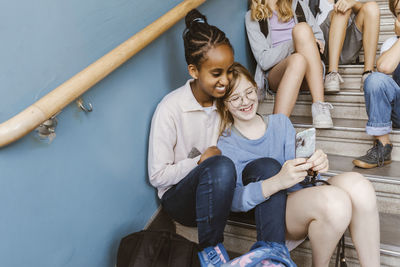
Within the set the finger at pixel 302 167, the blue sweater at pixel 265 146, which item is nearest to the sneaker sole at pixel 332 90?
the blue sweater at pixel 265 146

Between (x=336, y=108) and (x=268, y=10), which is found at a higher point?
(x=268, y=10)

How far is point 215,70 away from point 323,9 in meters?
1.38

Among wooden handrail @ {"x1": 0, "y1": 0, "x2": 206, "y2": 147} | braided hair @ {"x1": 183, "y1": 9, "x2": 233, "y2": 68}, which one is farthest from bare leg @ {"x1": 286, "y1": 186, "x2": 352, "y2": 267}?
wooden handrail @ {"x1": 0, "y1": 0, "x2": 206, "y2": 147}

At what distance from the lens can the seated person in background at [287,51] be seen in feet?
5.20

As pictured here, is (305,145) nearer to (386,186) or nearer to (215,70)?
(215,70)

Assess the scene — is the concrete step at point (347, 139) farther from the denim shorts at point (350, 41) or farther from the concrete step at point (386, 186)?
the denim shorts at point (350, 41)

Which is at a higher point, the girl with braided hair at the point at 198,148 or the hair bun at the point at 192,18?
the hair bun at the point at 192,18

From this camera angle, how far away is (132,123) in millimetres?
1161

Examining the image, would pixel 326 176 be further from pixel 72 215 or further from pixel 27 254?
pixel 27 254

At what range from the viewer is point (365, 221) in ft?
3.30

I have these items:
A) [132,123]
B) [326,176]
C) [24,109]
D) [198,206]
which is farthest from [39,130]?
[326,176]

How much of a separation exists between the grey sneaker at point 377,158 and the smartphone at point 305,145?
54 centimetres

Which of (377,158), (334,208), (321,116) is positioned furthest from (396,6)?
(334,208)

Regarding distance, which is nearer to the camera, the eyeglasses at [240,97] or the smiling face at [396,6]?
the eyeglasses at [240,97]
